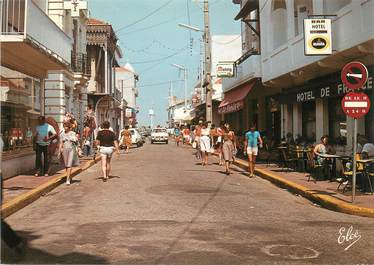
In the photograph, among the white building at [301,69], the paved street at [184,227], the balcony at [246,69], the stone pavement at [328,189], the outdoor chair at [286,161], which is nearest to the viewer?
the paved street at [184,227]

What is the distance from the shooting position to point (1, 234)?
6133 millimetres

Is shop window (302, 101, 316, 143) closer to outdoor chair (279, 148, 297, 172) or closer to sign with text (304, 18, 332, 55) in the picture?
outdoor chair (279, 148, 297, 172)

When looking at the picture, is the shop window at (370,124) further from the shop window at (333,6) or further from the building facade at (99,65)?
the building facade at (99,65)

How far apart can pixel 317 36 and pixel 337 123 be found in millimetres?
3454

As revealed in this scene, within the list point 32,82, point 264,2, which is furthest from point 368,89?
point 32,82

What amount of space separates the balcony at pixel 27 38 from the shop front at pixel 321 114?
325 inches

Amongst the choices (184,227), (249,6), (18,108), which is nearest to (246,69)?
(249,6)

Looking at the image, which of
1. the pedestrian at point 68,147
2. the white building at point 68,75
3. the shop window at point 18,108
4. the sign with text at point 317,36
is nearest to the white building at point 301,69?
the sign with text at point 317,36

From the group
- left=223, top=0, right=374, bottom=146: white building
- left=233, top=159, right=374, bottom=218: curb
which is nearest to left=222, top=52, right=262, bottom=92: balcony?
left=223, top=0, right=374, bottom=146: white building

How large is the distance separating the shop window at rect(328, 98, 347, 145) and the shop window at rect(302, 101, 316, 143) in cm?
162

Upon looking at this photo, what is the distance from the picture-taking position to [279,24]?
66.1ft

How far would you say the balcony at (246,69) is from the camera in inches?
860

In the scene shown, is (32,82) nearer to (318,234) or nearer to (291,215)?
(291,215)

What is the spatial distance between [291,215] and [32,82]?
11598 mm
